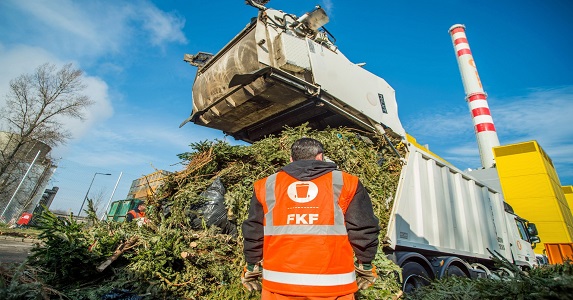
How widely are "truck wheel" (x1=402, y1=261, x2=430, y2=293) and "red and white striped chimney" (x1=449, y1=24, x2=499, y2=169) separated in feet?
55.6

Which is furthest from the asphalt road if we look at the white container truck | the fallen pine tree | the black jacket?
the black jacket

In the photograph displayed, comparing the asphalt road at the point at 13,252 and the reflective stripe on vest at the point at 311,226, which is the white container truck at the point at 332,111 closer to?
the reflective stripe on vest at the point at 311,226

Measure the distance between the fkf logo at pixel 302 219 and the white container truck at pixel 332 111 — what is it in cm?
189

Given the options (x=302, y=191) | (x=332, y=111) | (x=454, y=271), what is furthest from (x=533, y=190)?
(x=302, y=191)

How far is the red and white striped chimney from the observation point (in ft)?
57.3

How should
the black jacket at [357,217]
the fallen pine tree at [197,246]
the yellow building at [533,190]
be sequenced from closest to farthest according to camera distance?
the black jacket at [357,217]
the fallen pine tree at [197,246]
the yellow building at [533,190]

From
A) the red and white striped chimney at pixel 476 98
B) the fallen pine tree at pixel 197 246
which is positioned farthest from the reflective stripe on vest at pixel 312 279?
the red and white striped chimney at pixel 476 98

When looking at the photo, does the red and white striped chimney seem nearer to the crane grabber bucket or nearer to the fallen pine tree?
the crane grabber bucket

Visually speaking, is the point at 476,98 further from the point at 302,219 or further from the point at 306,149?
the point at 302,219

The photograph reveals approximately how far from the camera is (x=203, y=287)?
8.93 ft

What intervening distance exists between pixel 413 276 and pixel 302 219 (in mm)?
2510

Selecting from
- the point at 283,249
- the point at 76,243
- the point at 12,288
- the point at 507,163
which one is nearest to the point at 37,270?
the point at 76,243

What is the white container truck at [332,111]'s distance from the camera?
355 cm

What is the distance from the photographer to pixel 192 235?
121 inches
